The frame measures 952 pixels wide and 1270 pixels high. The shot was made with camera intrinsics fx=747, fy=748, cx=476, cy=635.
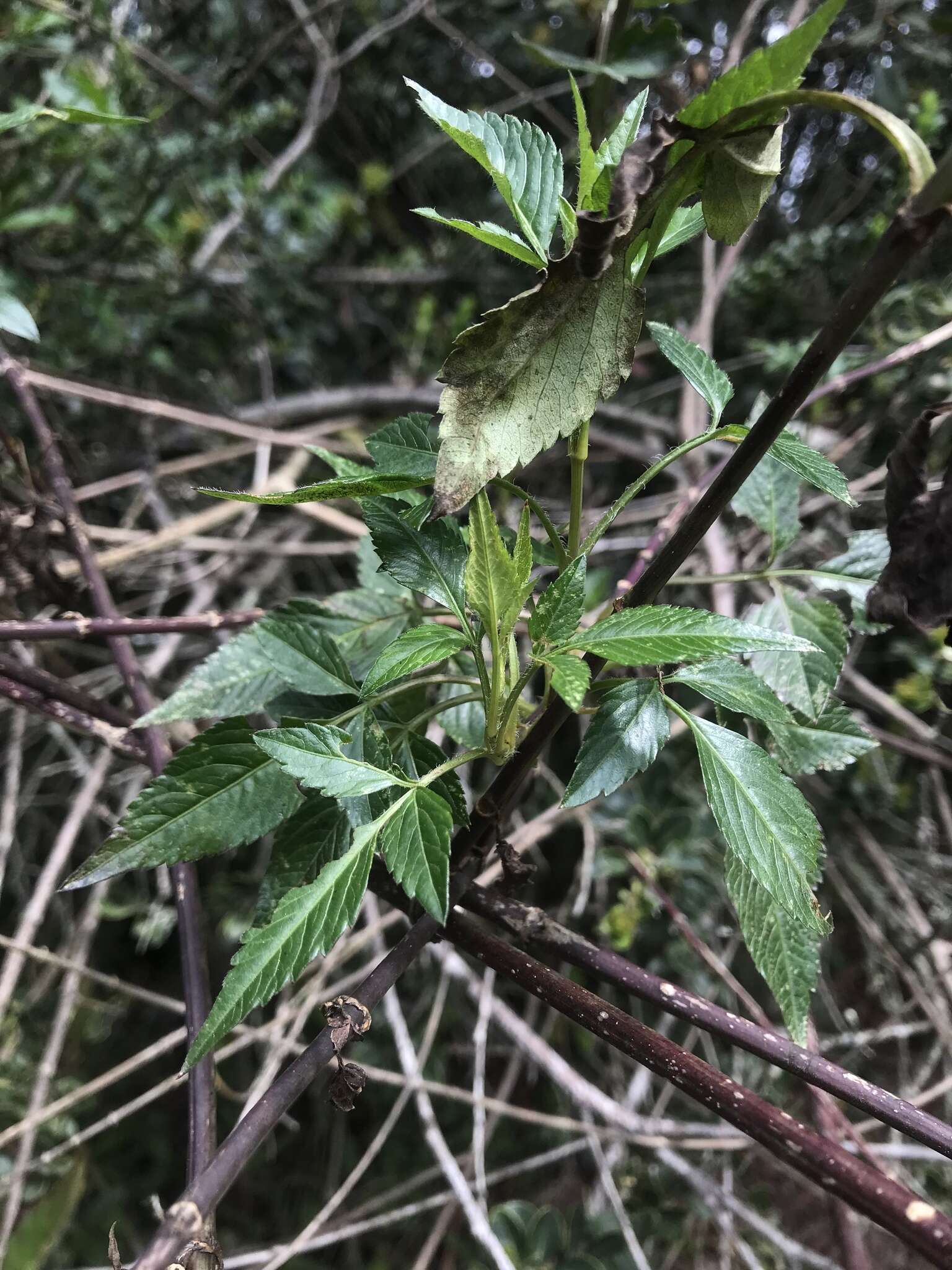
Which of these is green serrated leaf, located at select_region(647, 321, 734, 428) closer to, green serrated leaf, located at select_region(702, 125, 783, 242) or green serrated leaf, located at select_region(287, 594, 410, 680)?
green serrated leaf, located at select_region(702, 125, 783, 242)

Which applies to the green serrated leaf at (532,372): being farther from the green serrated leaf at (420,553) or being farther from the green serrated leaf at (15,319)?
the green serrated leaf at (15,319)

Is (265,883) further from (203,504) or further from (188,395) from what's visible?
(188,395)

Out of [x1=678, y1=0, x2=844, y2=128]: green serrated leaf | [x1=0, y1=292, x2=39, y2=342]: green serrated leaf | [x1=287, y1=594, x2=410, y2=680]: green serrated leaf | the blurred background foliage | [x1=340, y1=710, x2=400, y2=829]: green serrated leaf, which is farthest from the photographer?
the blurred background foliage

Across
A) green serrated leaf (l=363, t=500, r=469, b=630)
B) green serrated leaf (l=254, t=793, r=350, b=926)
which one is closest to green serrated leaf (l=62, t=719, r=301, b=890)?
green serrated leaf (l=254, t=793, r=350, b=926)

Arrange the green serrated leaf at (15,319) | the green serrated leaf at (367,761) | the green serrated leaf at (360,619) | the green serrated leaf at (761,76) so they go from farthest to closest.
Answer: the green serrated leaf at (15,319) < the green serrated leaf at (360,619) < the green serrated leaf at (367,761) < the green serrated leaf at (761,76)

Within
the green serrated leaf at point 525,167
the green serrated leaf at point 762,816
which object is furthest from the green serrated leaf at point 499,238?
the green serrated leaf at point 762,816

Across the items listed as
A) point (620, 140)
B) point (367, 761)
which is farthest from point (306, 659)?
point (620, 140)

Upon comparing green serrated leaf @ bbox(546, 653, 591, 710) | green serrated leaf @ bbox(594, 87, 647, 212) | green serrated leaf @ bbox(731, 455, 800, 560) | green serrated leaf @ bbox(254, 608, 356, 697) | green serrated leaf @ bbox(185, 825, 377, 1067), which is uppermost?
green serrated leaf @ bbox(594, 87, 647, 212)
